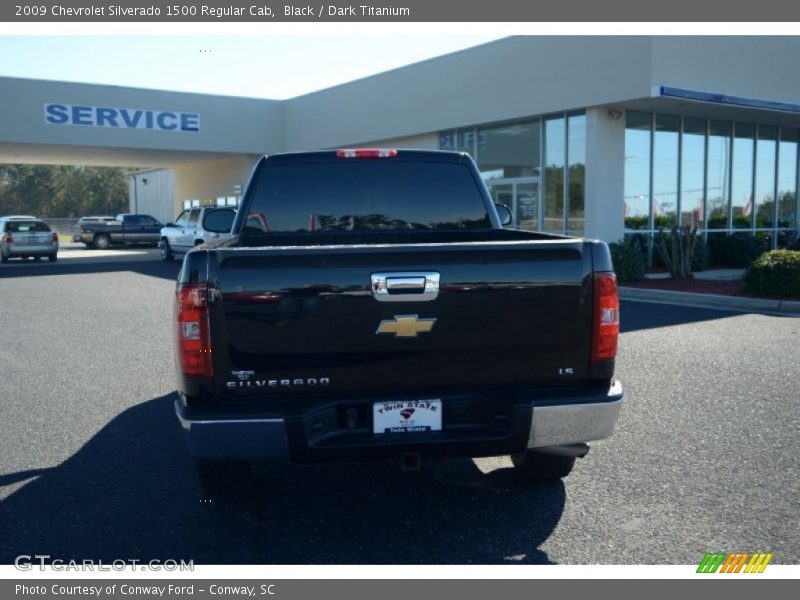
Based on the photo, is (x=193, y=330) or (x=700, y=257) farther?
(x=700, y=257)

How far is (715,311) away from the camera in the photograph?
12672mm

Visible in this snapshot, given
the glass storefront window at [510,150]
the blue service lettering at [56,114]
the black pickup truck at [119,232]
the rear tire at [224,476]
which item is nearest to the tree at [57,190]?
the black pickup truck at [119,232]

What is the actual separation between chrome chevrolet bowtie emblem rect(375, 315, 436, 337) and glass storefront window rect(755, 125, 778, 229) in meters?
21.1

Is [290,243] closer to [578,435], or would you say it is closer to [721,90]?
[578,435]

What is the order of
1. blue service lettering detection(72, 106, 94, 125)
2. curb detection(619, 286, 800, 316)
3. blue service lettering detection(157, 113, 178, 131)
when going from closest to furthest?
curb detection(619, 286, 800, 316) < blue service lettering detection(72, 106, 94, 125) < blue service lettering detection(157, 113, 178, 131)

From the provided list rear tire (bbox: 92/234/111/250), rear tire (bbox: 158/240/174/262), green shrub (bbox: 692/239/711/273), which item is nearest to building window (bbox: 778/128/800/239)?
green shrub (bbox: 692/239/711/273)

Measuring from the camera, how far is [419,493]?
4.64 meters

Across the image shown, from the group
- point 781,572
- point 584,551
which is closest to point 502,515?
point 584,551

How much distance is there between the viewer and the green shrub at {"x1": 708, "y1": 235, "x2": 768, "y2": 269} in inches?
797

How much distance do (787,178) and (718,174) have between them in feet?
11.2

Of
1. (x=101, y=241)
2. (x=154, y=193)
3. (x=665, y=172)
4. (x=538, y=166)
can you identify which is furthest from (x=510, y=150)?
(x=154, y=193)

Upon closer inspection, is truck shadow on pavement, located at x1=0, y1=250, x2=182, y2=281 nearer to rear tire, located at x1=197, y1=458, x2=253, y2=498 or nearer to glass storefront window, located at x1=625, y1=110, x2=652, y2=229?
glass storefront window, located at x1=625, y1=110, x2=652, y2=229

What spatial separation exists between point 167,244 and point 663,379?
21234mm

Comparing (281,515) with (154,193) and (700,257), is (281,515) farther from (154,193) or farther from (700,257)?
(154,193)
